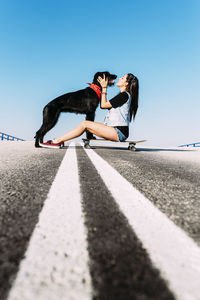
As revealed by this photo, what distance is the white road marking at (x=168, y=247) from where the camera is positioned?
0.57 metres

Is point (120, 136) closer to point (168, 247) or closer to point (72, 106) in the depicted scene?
point (72, 106)

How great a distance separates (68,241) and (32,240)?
134 mm

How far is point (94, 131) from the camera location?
5512 mm

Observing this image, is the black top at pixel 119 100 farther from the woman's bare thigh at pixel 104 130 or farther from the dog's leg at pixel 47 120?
the dog's leg at pixel 47 120

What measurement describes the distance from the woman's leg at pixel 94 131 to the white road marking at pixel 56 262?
14.4ft

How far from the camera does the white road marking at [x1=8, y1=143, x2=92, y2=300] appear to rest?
525 millimetres

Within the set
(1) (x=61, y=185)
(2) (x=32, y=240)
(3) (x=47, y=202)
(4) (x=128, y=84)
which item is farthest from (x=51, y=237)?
(4) (x=128, y=84)

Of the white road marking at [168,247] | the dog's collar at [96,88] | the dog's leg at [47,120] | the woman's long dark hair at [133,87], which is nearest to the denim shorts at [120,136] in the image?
the woman's long dark hair at [133,87]

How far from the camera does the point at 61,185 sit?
1655mm

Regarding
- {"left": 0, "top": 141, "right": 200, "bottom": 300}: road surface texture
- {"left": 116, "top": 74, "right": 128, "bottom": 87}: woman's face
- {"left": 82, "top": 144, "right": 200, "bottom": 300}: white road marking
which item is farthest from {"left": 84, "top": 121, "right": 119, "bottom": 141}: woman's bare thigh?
{"left": 82, "top": 144, "right": 200, "bottom": 300}: white road marking

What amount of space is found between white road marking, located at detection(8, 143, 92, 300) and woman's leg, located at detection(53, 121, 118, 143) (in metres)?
4.39

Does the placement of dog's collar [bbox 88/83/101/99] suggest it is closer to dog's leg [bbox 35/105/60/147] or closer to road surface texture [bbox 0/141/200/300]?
dog's leg [bbox 35/105/60/147]

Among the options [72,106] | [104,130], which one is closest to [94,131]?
[104,130]

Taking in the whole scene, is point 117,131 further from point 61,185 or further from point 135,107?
point 61,185
